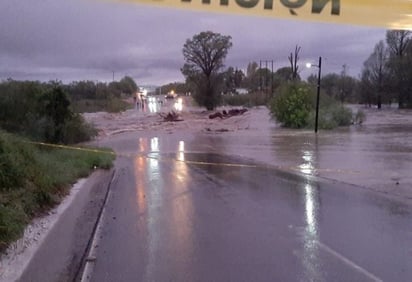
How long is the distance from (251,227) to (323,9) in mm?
6455

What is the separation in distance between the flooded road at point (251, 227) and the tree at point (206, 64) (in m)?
74.0

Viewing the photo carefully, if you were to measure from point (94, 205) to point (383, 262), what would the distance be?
6903 millimetres

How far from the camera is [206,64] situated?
98.1 m

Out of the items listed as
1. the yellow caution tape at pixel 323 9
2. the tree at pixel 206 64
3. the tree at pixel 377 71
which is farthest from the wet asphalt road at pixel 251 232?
the tree at pixel 377 71

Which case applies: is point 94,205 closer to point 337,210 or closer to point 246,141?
point 337,210

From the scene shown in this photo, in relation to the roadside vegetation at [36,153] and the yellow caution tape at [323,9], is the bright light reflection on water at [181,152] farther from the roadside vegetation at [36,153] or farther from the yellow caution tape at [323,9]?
the yellow caution tape at [323,9]

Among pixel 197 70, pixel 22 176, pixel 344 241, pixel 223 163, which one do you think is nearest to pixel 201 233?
pixel 344 241

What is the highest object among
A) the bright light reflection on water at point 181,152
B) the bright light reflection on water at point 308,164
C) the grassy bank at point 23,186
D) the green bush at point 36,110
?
the green bush at point 36,110

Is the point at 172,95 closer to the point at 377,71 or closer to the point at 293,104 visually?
the point at 377,71

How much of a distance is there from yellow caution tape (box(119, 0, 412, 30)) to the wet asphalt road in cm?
372

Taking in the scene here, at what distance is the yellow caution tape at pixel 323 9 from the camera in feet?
11.5

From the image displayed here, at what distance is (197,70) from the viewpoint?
3856 inches

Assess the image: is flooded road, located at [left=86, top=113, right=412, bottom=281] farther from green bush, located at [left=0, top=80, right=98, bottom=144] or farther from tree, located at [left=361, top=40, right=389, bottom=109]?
tree, located at [left=361, top=40, right=389, bottom=109]

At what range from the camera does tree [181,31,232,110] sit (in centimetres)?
9388
